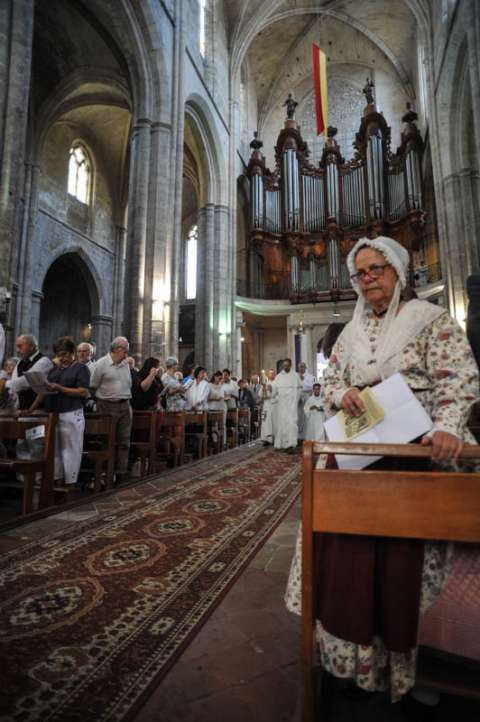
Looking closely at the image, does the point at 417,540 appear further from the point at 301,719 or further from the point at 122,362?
the point at 122,362

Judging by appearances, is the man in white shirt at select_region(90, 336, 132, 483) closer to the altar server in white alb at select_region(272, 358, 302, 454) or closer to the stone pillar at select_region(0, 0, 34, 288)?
the stone pillar at select_region(0, 0, 34, 288)

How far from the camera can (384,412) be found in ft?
4.75

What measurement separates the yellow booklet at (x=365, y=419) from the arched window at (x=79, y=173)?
A: 17.7m

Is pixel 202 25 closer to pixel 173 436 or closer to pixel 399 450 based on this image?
pixel 173 436

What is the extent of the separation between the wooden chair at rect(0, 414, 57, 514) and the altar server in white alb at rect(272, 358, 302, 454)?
5129 mm

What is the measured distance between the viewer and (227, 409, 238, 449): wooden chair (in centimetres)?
957

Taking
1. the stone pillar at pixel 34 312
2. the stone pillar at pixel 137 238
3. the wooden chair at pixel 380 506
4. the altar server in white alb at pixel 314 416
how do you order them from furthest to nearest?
the stone pillar at pixel 34 312 → the stone pillar at pixel 137 238 → the altar server in white alb at pixel 314 416 → the wooden chair at pixel 380 506

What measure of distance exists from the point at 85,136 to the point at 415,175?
13.2m

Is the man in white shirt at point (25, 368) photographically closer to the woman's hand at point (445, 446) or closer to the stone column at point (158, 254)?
the woman's hand at point (445, 446)

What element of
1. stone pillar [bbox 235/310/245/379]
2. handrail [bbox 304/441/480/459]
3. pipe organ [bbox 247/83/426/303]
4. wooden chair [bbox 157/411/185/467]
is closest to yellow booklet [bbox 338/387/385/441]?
handrail [bbox 304/441/480/459]

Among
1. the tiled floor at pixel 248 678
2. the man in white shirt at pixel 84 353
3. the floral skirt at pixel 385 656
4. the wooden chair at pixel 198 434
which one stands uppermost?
the man in white shirt at pixel 84 353

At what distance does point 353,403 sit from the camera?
1545 mm

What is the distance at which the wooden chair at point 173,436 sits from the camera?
602 centimetres

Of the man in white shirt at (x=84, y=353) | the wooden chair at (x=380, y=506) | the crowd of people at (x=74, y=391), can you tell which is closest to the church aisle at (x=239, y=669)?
the wooden chair at (x=380, y=506)
